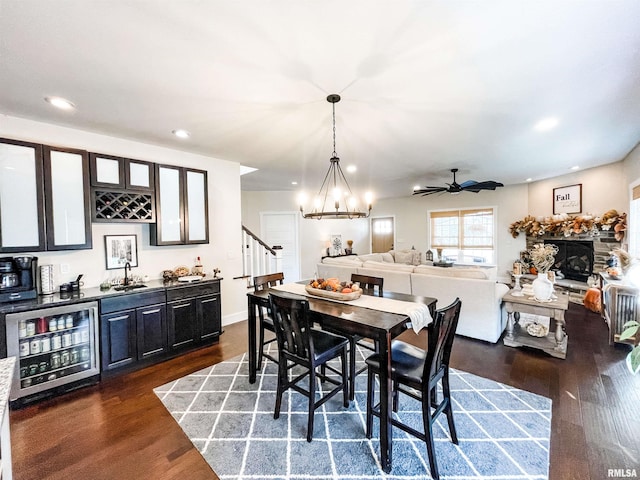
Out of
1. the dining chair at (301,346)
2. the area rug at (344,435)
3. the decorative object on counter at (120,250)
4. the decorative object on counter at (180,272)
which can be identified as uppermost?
→ the decorative object on counter at (120,250)

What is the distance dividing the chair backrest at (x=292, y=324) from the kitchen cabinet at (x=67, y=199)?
236 centimetres

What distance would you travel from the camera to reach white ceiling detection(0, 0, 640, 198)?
5.20ft

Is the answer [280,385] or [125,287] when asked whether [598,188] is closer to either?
[280,385]

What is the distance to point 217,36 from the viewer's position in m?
1.75

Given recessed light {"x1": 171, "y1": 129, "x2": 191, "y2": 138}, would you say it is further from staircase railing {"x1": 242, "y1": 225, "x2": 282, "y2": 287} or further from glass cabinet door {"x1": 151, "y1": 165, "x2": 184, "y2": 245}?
staircase railing {"x1": 242, "y1": 225, "x2": 282, "y2": 287}

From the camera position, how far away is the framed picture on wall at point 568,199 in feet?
20.1

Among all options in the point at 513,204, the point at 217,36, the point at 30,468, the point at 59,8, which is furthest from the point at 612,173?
the point at 30,468

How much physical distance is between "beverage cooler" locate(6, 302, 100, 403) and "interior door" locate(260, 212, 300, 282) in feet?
15.9

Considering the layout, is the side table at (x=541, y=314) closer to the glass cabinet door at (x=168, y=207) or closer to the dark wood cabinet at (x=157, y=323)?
the dark wood cabinet at (x=157, y=323)

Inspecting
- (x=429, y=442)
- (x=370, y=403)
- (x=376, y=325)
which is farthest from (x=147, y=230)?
(x=429, y=442)

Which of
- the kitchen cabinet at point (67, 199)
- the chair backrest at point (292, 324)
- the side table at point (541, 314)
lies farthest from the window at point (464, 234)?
the kitchen cabinet at point (67, 199)

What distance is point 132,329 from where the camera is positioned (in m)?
3.11

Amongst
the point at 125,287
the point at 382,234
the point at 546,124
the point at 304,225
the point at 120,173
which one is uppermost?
the point at 546,124

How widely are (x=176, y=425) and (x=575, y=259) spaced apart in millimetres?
7902
